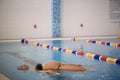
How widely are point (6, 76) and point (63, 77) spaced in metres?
1.34

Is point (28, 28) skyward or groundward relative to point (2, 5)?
groundward

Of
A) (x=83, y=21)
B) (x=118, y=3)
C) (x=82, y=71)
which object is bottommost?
(x=82, y=71)

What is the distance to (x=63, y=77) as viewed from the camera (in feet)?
20.6

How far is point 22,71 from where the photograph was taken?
702 cm

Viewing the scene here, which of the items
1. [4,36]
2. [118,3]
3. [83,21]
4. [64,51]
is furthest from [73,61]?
[118,3]

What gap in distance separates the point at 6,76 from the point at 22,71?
73cm

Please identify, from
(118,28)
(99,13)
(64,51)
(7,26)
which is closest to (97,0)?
(99,13)

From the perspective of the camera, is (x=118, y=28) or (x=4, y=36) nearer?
(x=4, y=36)

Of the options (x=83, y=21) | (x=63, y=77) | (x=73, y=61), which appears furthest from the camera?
(x=83, y=21)

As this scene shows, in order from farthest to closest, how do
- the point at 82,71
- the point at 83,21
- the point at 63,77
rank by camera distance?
1. the point at 83,21
2. the point at 82,71
3. the point at 63,77

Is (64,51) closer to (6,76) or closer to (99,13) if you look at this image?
(6,76)

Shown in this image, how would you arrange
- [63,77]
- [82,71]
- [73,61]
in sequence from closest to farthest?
[63,77], [82,71], [73,61]

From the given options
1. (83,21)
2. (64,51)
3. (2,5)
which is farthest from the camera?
(83,21)

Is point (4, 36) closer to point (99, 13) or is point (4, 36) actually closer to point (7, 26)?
point (7, 26)
